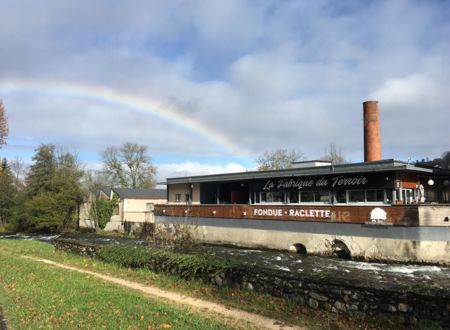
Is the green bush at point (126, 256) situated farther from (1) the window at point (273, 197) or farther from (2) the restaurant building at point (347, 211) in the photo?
(1) the window at point (273, 197)

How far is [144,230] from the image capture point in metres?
51.9

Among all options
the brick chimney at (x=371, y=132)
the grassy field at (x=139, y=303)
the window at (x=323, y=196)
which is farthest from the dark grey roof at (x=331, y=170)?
the grassy field at (x=139, y=303)

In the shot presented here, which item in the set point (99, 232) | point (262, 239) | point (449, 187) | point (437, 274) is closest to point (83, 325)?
point (437, 274)

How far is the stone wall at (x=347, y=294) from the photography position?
25.8ft

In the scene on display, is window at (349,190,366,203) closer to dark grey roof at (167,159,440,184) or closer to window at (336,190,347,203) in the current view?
window at (336,190,347,203)

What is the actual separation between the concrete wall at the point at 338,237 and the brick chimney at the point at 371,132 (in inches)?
427

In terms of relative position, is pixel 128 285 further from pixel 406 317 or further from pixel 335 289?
pixel 406 317

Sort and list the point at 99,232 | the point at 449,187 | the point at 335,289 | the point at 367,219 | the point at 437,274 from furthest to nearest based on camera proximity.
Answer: the point at 99,232, the point at 449,187, the point at 367,219, the point at 437,274, the point at 335,289

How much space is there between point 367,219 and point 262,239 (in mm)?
10339

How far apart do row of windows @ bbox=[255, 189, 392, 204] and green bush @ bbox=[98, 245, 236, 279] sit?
2015cm

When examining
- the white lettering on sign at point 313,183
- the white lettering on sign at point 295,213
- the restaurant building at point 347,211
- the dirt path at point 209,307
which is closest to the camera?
the dirt path at point 209,307

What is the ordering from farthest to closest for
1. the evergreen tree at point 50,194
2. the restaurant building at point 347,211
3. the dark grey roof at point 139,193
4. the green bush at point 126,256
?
1. the dark grey roof at point 139,193
2. the evergreen tree at point 50,194
3. the restaurant building at point 347,211
4. the green bush at point 126,256

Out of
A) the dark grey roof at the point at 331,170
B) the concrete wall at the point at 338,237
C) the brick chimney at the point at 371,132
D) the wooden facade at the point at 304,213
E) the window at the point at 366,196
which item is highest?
the brick chimney at the point at 371,132

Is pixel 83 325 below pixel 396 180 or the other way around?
below
